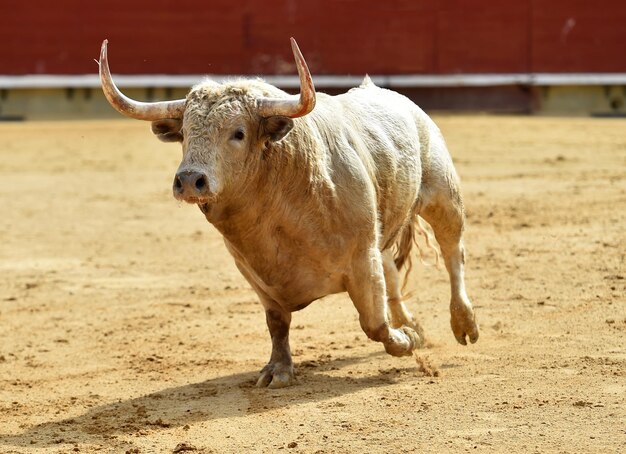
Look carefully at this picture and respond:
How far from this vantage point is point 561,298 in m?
5.50

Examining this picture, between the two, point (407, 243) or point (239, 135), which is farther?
point (407, 243)

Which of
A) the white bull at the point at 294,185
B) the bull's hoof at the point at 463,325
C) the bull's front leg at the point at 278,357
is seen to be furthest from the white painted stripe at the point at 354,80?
the bull's front leg at the point at 278,357

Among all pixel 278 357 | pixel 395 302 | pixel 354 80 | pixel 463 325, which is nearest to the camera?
pixel 278 357

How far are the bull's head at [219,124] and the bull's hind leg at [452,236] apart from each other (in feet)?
3.97

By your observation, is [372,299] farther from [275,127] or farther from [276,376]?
[275,127]

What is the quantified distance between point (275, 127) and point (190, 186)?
0.41 m

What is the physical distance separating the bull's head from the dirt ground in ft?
2.51

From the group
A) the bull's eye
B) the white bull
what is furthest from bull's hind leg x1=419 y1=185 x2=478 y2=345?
the bull's eye

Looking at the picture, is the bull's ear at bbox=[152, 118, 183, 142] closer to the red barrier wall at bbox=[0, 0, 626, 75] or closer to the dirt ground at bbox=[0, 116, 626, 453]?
the dirt ground at bbox=[0, 116, 626, 453]

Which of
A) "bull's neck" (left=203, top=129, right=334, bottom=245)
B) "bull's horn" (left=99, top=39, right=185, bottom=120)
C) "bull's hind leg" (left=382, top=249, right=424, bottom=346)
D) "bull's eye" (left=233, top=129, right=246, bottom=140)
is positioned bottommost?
"bull's hind leg" (left=382, top=249, right=424, bottom=346)

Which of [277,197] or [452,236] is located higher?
[277,197]

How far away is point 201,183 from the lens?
3.61 metres

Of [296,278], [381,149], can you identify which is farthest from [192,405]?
[381,149]

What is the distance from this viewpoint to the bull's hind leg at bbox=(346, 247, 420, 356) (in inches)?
164
